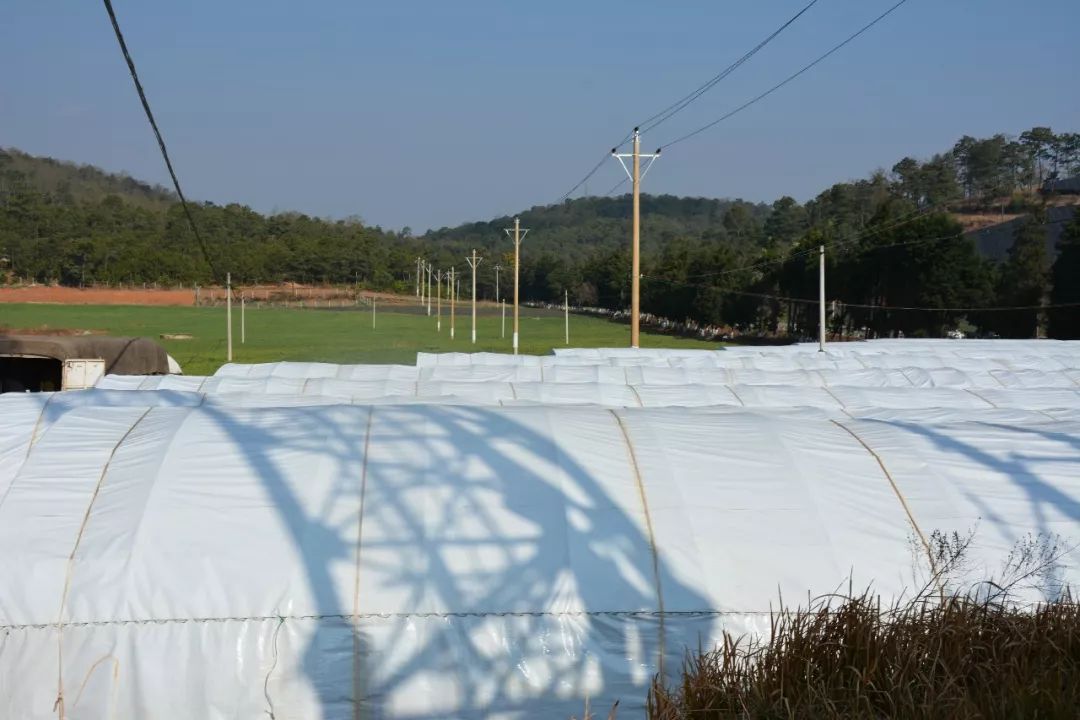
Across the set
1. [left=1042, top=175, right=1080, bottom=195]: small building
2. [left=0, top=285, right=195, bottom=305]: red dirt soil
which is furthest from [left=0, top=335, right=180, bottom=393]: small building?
[left=1042, top=175, right=1080, bottom=195]: small building

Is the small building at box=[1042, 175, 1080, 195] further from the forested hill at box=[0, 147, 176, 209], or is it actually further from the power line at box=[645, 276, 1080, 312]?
the forested hill at box=[0, 147, 176, 209]

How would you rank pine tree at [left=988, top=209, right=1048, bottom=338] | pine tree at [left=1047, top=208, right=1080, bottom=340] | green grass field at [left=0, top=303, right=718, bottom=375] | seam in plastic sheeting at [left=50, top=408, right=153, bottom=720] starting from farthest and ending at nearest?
green grass field at [left=0, top=303, right=718, bottom=375] → pine tree at [left=988, top=209, right=1048, bottom=338] → pine tree at [left=1047, top=208, right=1080, bottom=340] → seam in plastic sheeting at [left=50, top=408, right=153, bottom=720]

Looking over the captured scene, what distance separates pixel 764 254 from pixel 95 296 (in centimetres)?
5291

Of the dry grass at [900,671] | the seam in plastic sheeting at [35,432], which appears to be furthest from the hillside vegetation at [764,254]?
the dry grass at [900,671]

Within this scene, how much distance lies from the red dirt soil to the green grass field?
4.18 metres

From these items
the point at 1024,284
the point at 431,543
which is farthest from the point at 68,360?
the point at 1024,284

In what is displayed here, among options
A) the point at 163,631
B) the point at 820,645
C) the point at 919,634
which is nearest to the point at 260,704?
the point at 163,631

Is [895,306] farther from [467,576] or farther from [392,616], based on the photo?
[392,616]

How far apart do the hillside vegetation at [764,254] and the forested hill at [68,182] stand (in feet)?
1.11

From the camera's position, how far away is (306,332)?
237ft

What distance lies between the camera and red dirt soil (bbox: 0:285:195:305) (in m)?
86.8

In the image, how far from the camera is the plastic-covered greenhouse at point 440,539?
712 cm

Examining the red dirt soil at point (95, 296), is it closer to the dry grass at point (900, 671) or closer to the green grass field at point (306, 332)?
the green grass field at point (306, 332)

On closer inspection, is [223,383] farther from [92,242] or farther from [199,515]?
[92,242]
